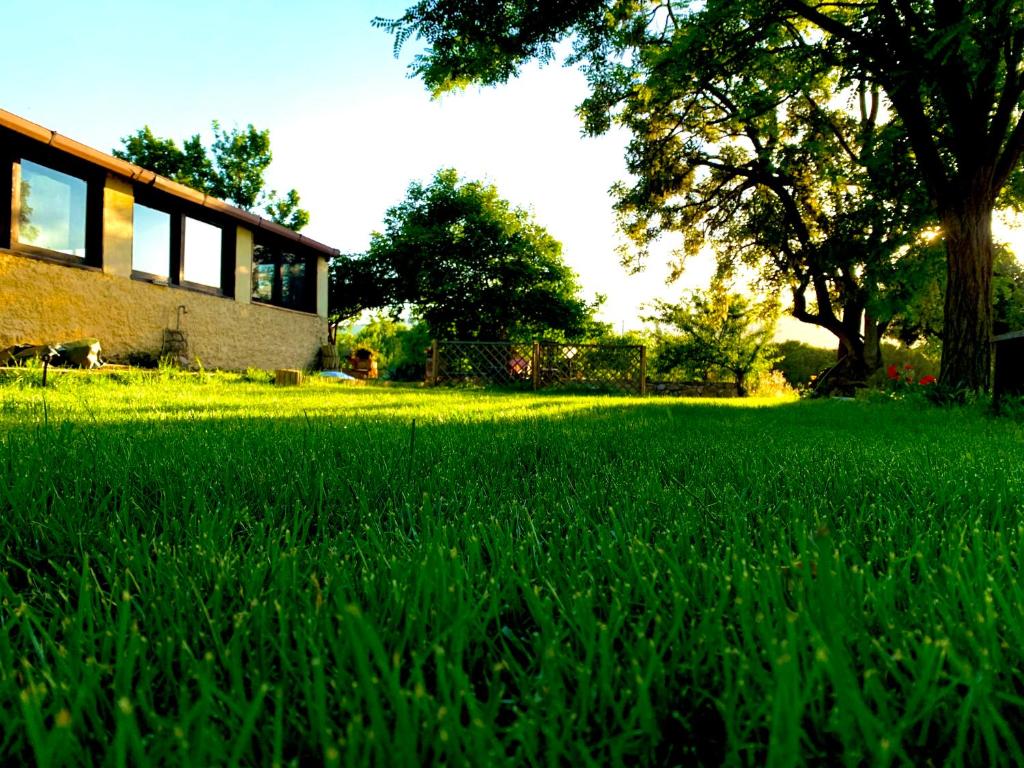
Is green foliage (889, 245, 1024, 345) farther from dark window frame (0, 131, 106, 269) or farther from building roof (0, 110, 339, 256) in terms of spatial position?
dark window frame (0, 131, 106, 269)

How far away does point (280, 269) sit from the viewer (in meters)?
13.6

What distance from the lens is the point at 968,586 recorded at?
0.80 m

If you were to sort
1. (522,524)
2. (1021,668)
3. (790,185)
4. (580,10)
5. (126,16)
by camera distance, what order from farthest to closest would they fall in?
(790,185) < (126,16) < (580,10) < (522,524) < (1021,668)

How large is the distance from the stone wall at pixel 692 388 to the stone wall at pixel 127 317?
10.1 metres

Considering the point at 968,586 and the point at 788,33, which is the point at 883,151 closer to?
the point at 788,33

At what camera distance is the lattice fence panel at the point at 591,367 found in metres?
14.8

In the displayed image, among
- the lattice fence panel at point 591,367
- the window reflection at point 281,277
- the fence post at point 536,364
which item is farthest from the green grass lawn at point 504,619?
the lattice fence panel at point 591,367

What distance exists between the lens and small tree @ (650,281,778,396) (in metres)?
18.3

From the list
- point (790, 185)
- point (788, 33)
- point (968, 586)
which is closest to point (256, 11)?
point (788, 33)

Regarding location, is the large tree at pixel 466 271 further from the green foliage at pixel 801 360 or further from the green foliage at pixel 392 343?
the green foliage at pixel 801 360

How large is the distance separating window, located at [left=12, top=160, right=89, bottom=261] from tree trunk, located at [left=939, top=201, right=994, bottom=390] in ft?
41.2

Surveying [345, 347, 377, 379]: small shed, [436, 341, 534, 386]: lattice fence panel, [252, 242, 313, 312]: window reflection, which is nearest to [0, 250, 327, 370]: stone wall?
[252, 242, 313, 312]: window reflection

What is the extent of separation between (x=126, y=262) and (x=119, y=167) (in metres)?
1.50

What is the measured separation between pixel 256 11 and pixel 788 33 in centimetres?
765
